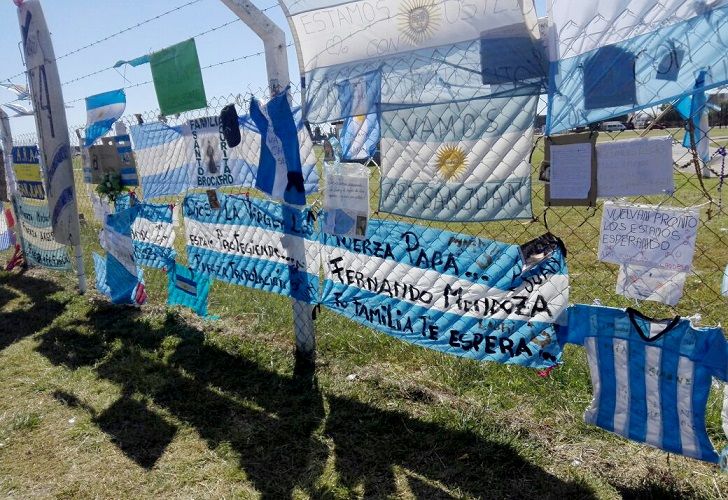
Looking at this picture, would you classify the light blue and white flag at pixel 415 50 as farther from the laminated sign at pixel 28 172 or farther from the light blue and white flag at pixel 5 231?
the light blue and white flag at pixel 5 231

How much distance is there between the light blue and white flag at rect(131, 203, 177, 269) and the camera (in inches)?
189

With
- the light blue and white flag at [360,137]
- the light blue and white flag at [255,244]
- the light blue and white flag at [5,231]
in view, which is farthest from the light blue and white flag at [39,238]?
the light blue and white flag at [360,137]

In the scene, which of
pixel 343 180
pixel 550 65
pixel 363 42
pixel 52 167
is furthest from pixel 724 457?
pixel 52 167

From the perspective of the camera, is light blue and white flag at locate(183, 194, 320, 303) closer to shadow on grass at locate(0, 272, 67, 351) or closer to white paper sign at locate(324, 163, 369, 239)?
white paper sign at locate(324, 163, 369, 239)

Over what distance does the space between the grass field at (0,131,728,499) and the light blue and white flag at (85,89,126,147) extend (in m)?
1.85

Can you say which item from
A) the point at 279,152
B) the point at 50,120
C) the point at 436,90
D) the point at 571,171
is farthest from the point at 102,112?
the point at 571,171

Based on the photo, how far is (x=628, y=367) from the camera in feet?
8.13

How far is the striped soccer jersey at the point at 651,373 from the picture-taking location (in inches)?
90.2

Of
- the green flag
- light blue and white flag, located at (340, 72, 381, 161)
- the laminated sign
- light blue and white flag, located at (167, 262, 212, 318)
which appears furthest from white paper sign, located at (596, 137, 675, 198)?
the laminated sign

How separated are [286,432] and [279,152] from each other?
1.70 m

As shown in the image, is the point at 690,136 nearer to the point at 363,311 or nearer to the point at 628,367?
the point at 628,367

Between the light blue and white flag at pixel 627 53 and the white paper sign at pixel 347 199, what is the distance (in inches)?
47.4

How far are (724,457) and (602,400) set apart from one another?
20.1 inches

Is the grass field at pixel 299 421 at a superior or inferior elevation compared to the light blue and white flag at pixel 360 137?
inferior
